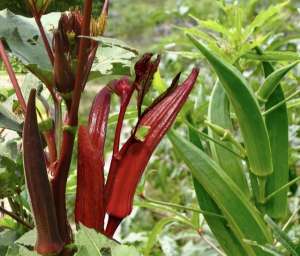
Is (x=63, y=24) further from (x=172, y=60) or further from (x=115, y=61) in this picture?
(x=172, y=60)

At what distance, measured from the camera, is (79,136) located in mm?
558

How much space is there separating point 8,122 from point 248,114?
0.95ft

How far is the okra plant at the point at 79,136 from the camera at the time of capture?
0.52m

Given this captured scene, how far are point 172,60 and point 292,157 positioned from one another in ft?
2.91

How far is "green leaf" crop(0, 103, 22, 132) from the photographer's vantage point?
57 centimetres

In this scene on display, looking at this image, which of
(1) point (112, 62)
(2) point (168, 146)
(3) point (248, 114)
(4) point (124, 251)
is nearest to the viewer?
(4) point (124, 251)

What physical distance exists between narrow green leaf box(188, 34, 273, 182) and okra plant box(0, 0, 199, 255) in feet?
0.49

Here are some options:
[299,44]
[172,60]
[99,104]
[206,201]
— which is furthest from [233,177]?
[172,60]

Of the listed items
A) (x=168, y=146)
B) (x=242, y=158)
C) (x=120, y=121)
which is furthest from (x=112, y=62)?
(x=168, y=146)

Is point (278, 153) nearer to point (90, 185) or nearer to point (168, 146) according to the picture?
point (90, 185)

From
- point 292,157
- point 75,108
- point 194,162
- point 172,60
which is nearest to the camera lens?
point 75,108

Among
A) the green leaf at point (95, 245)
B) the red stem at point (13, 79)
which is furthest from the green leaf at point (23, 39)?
the green leaf at point (95, 245)

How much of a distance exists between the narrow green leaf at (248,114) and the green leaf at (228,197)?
1.6 inches

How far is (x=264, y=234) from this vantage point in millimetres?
777
